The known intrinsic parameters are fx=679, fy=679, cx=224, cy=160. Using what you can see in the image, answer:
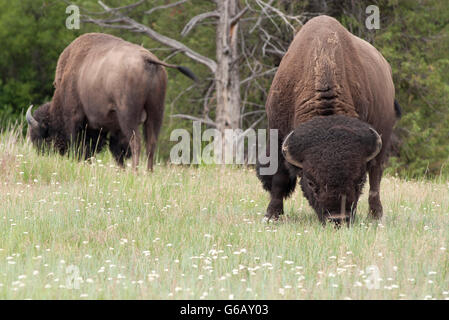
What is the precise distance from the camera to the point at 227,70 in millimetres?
15078

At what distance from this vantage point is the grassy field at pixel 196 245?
172 inches

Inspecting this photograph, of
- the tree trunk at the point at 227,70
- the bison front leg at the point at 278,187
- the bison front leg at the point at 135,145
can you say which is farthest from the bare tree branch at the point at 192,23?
the bison front leg at the point at 278,187

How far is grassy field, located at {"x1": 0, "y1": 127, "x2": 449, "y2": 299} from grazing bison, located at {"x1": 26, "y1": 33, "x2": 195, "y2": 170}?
1569 mm

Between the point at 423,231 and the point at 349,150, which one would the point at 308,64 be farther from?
the point at 423,231

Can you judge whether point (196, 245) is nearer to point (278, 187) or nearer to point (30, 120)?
point (278, 187)

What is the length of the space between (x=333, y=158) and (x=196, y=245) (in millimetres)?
1386

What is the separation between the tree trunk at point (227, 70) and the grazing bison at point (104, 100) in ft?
14.0

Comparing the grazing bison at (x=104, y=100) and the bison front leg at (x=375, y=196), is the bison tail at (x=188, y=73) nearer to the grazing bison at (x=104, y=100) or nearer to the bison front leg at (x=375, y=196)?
the grazing bison at (x=104, y=100)

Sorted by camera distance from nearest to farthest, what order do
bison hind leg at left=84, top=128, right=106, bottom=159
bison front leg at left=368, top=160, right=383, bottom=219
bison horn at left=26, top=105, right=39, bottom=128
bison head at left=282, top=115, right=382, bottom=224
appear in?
bison head at left=282, top=115, right=382, bottom=224, bison front leg at left=368, top=160, right=383, bottom=219, bison hind leg at left=84, top=128, right=106, bottom=159, bison horn at left=26, top=105, right=39, bottom=128

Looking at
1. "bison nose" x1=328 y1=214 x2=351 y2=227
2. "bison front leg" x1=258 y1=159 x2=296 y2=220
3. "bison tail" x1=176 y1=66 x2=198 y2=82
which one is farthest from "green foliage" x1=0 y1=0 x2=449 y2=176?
"bison nose" x1=328 y1=214 x2=351 y2=227

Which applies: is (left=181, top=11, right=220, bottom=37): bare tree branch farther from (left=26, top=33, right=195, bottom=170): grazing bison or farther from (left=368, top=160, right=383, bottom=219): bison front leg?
(left=368, top=160, right=383, bottom=219): bison front leg

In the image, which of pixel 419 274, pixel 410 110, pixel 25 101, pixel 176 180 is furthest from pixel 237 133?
pixel 25 101

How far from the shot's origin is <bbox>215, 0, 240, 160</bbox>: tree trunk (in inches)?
590

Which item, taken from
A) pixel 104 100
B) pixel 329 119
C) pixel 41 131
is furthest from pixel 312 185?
pixel 41 131
